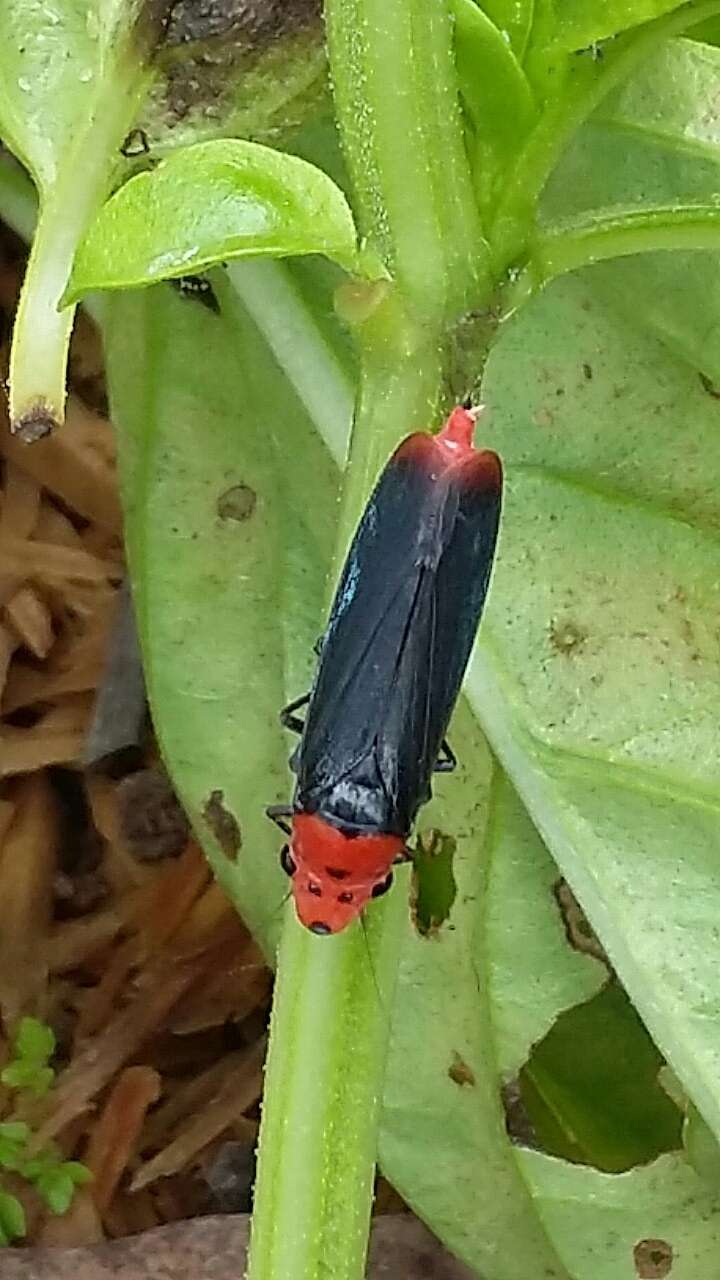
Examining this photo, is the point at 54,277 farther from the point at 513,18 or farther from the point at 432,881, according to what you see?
the point at 432,881

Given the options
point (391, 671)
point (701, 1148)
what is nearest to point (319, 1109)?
point (391, 671)

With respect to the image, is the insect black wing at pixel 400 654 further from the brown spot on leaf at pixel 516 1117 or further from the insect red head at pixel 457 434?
the brown spot on leaf at pixel 516 1117

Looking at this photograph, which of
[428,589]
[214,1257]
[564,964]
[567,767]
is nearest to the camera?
[428,589]

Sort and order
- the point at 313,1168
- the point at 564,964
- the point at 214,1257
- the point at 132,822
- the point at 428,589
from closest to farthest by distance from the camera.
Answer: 1. the point at 313,1168
2. the point at 428,589
3. the point at 564,964
4. the point at 214,1257
5. the point at 132,822

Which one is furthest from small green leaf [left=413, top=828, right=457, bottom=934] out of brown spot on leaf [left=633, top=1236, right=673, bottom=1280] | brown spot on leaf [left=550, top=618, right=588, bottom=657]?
brown spot on leaf [left=633, top=1236, right=673, bottom=1280]

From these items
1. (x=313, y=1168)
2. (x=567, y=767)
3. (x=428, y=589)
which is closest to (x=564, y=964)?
(x=567, y=767)

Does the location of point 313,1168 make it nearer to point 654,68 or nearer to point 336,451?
point 336,451
